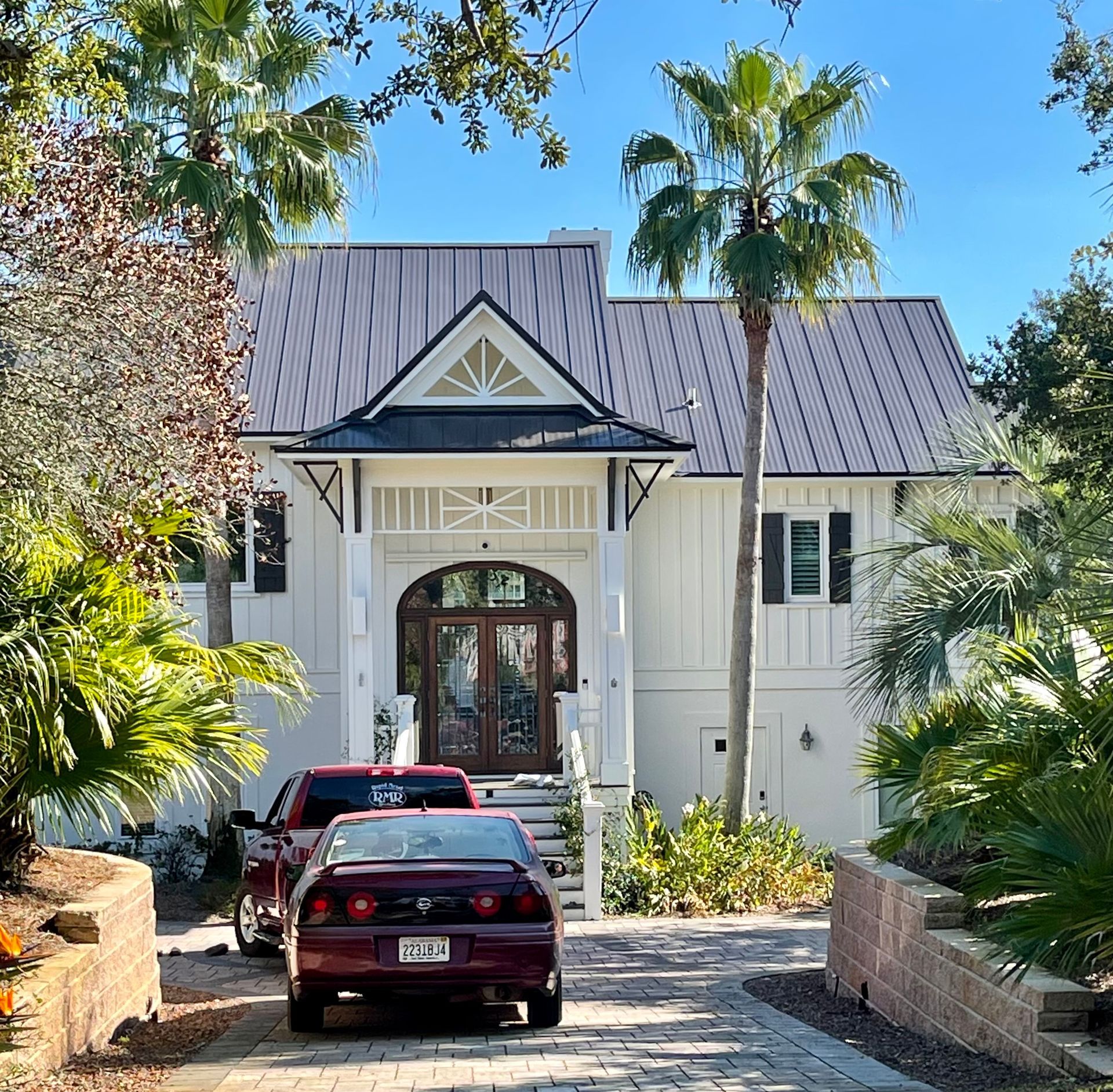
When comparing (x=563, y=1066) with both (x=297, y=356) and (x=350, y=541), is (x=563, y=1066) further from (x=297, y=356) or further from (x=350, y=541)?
(x=297, y=356)

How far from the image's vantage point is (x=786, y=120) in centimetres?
2091

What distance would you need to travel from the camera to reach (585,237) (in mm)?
30328

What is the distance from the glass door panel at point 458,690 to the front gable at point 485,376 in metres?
4.22

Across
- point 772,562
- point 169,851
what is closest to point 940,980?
point 169,851

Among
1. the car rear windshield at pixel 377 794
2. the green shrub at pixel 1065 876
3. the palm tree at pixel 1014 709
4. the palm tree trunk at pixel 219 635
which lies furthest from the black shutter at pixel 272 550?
the green shrub at pixel 1065 876

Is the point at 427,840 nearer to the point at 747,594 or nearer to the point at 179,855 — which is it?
the point at 747,594

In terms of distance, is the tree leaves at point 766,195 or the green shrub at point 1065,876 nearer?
the green shrub at point 1065,876

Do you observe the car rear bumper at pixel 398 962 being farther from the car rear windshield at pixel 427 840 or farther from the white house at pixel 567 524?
the white house at pixel 567 524

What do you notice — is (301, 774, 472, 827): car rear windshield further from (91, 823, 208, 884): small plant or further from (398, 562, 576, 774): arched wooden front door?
(398, 562, 576, 774): arched wooden front door

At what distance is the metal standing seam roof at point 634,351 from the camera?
25266 millimetres

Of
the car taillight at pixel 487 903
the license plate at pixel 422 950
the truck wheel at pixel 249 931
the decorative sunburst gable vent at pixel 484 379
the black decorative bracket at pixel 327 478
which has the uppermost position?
the decorative sunburst gable vent at pixel 484 379

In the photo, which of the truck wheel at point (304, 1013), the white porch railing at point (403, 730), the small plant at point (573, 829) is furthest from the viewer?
the white porch railing at point (403, 730)

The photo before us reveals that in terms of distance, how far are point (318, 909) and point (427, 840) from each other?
101cm

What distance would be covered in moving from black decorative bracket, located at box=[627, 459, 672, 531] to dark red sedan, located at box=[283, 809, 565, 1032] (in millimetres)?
11788
